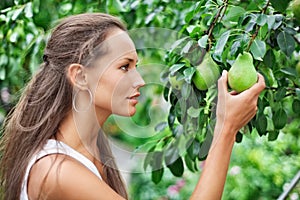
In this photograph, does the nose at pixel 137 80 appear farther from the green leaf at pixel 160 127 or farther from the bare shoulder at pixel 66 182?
the green leaf at pixel 160 127

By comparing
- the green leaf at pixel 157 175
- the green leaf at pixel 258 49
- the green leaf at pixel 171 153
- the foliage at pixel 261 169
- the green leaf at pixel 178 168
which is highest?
the green leaf at pixel 258 49

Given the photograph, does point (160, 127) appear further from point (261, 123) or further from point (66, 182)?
point (66, 182)

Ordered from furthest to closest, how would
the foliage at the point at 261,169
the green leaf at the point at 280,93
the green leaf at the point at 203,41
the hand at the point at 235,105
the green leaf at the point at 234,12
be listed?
the foliage at the point at 261,169, the green leaf at the point at 280,93, the green leaf at the point at 234,12, the green leaf at the point at 203,41, the hand at the point at 235,105

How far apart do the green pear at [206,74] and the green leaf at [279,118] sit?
1.05ft

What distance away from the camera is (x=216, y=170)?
1264 mm

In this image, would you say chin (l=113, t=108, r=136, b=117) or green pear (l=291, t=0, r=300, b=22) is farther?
green pear (l=291, t=0, r=300, b=22)

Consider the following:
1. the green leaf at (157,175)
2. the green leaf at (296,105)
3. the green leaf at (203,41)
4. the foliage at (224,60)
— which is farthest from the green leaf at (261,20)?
the green leaf at (157,175)

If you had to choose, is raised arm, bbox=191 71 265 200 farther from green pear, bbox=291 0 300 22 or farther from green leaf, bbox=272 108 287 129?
green leaf, bbox=272 108 287 129

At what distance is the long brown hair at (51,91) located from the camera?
1338 mm

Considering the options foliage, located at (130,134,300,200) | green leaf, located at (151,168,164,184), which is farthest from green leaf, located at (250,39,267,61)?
foliage, located at (130,134,300,200)

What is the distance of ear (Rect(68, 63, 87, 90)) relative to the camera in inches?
52.0

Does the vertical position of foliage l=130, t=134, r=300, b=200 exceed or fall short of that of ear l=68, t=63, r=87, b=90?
it falls short

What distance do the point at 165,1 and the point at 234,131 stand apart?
102 centimetres

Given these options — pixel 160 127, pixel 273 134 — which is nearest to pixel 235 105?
pixel 273 134
